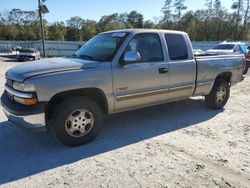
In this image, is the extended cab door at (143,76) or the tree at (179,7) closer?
the extended cab door at (143,76)

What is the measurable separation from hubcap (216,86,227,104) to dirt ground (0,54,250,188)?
0.82 metres

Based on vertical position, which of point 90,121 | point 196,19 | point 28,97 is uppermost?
point 196,19

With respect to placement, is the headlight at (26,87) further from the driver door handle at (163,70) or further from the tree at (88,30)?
the tree at (88,30)

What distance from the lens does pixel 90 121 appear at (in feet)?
14.5

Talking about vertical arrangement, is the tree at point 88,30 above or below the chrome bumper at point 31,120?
above

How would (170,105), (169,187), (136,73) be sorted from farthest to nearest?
(170,105) → (136,73) → (169,187)

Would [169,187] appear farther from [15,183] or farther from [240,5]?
[240,5]

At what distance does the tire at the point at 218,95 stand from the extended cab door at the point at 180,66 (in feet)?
3.03

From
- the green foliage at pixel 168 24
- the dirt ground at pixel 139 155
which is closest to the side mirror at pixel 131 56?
the dirt ground at pixel 139 155

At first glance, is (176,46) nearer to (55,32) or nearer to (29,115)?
(29,115)

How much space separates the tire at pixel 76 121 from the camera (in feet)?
13.3

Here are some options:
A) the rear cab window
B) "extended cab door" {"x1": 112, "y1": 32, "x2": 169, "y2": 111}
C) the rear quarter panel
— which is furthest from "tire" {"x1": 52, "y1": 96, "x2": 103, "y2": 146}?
the rear quarter panel

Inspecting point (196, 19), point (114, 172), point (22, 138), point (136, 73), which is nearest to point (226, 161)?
point (114, 172)

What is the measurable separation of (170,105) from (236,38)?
58629 millimetres
